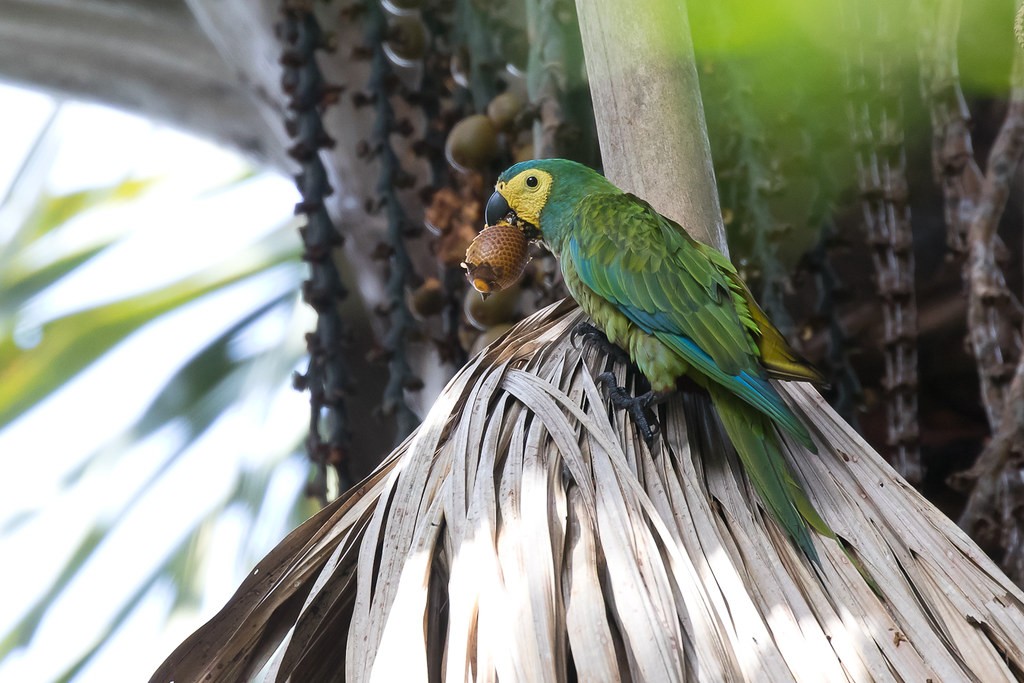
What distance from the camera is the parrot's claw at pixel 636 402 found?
2.85ft

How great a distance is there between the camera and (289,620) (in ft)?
2.73

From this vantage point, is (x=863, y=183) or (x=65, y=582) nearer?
(x=863, y=183)

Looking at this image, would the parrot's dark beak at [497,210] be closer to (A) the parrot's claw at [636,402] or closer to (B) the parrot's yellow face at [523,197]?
(B) the parrot's yellow face at [523,197]

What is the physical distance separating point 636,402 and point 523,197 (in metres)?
0.39

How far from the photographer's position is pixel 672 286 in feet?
3.32

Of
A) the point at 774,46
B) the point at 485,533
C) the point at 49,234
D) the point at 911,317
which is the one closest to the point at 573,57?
the point at 774,46

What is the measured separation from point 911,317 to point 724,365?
1.72 ft

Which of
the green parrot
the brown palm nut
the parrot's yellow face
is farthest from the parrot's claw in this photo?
the parrot's yellow face

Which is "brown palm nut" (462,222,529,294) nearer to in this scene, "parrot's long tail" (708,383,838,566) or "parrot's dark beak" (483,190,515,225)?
"parrot's dark beak" (483,190,515,225)

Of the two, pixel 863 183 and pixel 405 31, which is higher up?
pixel 405 31

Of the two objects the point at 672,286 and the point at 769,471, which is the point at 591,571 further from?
the point at 672,286

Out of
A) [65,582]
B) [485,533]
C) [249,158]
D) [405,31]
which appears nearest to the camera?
[485,533]

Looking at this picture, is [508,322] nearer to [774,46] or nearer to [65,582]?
[774,46]

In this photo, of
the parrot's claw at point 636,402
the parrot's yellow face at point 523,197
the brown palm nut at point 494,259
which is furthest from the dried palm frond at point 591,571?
the parrot's yellow face at point 523,197
